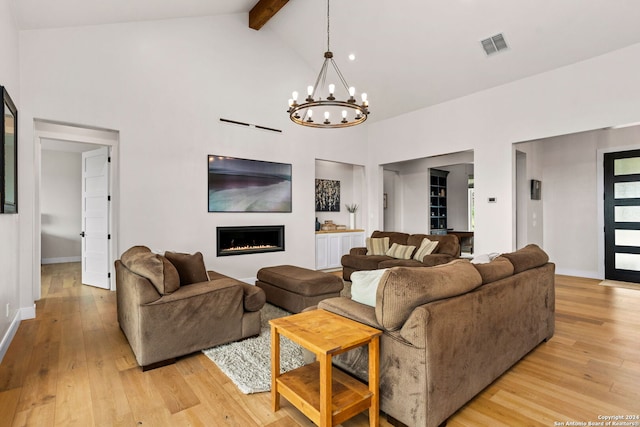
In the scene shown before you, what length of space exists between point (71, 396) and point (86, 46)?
4111 mm

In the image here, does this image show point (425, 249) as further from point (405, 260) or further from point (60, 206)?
point (60, 206)

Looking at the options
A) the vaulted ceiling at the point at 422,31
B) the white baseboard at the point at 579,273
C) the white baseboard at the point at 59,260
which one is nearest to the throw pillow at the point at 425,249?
the vaulted ceiling at the point at 422,31

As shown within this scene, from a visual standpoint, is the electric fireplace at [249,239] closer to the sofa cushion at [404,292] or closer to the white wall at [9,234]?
the white wall at [9,234]

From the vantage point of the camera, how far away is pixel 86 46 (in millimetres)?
4191

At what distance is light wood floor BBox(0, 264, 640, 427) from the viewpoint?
1938mm

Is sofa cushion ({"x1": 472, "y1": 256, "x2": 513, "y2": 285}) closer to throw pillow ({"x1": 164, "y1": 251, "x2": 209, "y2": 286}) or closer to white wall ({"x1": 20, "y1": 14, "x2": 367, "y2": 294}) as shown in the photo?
throw pillow ({"x1": 164, "y1": 251, "x2": 209, "y2": 286})

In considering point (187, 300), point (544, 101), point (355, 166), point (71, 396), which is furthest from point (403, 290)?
point (355, 166)

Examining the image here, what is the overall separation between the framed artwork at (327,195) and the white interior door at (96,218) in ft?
12.8

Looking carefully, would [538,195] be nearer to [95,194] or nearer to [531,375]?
[531,375]

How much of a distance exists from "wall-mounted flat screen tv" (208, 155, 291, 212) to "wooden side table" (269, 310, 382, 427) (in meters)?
3.72

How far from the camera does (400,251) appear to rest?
557 centimetres

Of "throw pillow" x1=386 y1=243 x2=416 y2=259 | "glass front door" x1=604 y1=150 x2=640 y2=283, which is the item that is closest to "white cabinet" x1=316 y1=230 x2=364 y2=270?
"throw pillow" x1=386 y1=243 x2=416 y2=259

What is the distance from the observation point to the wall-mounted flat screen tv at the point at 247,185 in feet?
17.4

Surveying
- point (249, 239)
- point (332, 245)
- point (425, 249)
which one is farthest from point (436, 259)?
point (249, 239)
